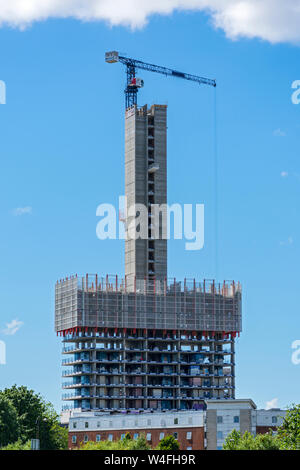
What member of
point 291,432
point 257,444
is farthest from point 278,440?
point 257,444

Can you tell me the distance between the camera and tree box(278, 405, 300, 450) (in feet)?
565

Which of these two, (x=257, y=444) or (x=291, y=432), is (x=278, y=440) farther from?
(x=257, y=444)

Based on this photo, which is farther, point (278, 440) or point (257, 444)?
point (278, 440)

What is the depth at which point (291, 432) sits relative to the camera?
589ft

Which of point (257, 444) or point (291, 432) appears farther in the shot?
point (291, 432)

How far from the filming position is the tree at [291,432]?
565 ft
